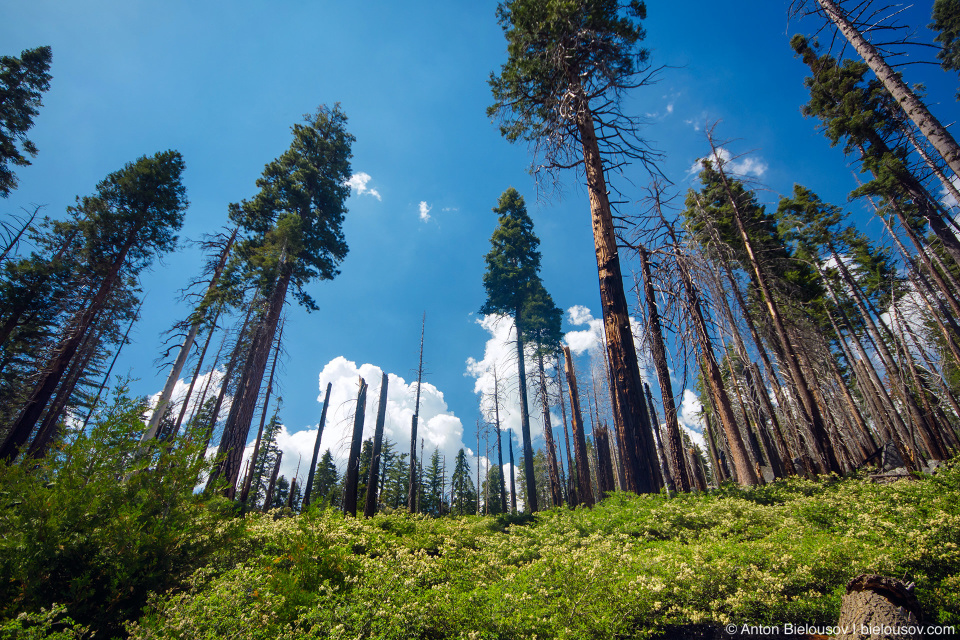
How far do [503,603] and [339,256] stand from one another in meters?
14.8

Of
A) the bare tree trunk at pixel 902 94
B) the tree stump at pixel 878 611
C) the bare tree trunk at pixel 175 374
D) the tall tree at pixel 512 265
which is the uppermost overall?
the tall tree at pixel 512 265

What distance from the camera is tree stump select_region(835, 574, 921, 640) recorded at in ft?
7.86

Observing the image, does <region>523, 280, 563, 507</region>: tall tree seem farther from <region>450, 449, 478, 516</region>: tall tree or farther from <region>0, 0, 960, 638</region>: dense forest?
<region>450, 449, 478, 516</region>: tall tree

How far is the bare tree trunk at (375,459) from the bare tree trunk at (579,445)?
10.4 meters

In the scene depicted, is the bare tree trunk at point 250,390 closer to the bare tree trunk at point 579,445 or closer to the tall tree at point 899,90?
the bare tree trunk at point 579,445

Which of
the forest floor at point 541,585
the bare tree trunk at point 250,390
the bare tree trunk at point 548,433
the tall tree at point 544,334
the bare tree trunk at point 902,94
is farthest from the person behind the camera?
the tall tree at point 544,334

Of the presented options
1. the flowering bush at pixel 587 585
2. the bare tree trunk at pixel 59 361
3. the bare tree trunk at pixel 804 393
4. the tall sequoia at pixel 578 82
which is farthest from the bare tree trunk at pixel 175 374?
Result: the bare tree trunk at pixel 804 393

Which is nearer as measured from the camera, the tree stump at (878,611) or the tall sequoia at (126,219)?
the tree stump at (878,611)

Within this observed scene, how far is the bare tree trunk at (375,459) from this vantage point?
11.4 m

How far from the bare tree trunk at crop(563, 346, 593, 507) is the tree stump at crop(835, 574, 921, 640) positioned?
16.4 meters

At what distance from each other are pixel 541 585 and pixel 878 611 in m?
2.52

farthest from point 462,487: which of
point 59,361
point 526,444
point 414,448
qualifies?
point 59,361

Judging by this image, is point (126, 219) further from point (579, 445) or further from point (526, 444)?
point (579, 445)

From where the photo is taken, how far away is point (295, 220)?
1269 cm
